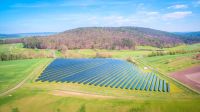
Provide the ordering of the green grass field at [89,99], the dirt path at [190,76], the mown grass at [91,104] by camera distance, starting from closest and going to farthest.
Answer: the mown grass at [91,104] → the green grass field at [89,99] → the dirt path at [190,76]

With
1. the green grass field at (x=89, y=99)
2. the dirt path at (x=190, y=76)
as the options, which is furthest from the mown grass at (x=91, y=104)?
the dirt path at (x=190, y=76)

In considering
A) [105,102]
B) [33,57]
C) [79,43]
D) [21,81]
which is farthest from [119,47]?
[105,102]

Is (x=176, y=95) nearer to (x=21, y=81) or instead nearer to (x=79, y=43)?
(x=21, y=81)

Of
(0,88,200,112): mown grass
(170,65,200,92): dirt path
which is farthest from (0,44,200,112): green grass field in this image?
(170,65,200,92): dirt path

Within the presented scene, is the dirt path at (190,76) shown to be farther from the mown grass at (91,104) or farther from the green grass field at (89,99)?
the mown grass at (91,104)

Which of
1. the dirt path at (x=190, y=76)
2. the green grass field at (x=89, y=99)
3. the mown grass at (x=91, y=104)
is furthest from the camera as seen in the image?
the dirt path at (x=190, y=76)

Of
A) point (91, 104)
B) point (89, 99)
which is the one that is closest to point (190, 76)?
point (89, 99)

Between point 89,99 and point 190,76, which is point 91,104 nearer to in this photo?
point 89,99

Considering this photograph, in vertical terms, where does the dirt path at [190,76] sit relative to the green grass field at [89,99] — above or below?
above

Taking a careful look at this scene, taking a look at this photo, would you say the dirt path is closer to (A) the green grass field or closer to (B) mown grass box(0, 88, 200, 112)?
→ (A) the green grass field
